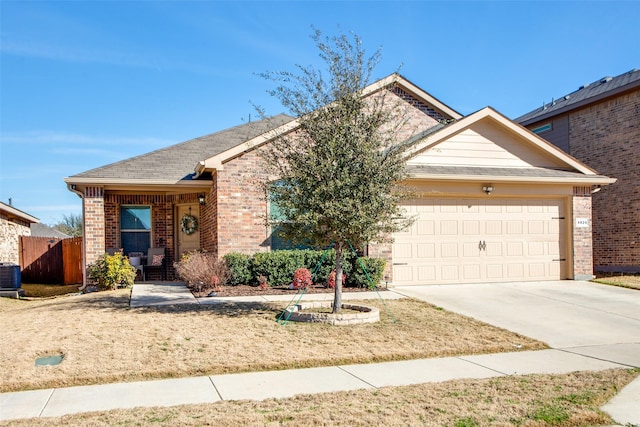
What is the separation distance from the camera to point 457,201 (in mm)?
13875

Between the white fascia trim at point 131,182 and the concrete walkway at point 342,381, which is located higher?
the white fascia trim at point 131,182

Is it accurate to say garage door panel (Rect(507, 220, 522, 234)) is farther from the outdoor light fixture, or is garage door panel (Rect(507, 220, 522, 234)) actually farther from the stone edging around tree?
the stone edging around tree

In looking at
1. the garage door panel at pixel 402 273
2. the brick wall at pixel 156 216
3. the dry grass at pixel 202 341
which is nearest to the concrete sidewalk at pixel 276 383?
the dry grass at pixel 202 341

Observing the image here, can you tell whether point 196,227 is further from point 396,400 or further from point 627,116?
point 627,116

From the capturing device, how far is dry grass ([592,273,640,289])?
13594mm

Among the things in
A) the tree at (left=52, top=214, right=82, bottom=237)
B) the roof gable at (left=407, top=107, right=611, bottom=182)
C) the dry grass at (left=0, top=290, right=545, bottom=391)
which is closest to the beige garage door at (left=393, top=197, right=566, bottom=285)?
the roof gable at (left=407, top=107, right=611, bottom=182)

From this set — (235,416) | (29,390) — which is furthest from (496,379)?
(29,390)

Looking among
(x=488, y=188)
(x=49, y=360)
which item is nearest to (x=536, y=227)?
(x=488, y=188)

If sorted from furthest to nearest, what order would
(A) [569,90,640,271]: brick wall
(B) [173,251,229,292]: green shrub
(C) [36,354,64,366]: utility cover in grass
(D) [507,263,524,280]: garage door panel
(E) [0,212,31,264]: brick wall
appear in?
1. (E) [0,212,31,264]: brick wall
2. (A) [569,90,640,271]: brick wall
3. (D) [507,263,524,280]: garage door panel
4. (B) [173,251,229,292]: green shrub
5. (C) [36,354,64,366]: utility cover in grass

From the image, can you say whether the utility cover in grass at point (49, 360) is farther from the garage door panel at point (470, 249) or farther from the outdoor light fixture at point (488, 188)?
the outdoor light fixture at point (488, 188)

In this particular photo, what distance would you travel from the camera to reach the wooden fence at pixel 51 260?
17.7 m

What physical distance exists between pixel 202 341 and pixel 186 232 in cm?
886

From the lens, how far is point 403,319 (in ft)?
30.7

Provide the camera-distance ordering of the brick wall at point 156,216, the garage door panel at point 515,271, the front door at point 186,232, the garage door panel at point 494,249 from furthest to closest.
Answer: the front door at point 186,232
the brick wall at point 156,216
the garage door panel at point 515,271
the garage door panel at point 494,249
